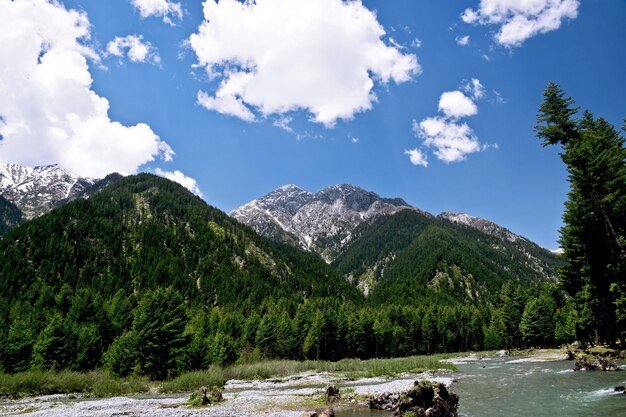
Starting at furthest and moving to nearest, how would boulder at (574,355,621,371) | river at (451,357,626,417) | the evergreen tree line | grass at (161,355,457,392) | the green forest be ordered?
the evergreen tree line < grass at (161,355,457,392) < the green forest < boulder at (574,355,621,371) < river at (451,357,626,417)

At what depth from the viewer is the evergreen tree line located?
57.8m

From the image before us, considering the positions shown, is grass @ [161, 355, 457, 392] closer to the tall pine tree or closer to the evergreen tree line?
the evergreen tree line

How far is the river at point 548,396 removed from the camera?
22.8 meters

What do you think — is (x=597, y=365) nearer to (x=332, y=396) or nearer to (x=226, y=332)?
(x=332, y=396)

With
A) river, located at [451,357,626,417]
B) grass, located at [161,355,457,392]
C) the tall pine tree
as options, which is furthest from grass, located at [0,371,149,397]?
the tall pine tree

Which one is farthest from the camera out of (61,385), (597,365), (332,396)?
(61,385)

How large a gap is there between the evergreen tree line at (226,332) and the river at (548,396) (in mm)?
36727

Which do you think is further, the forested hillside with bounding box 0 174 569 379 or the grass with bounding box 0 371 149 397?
the forested hillside with bounding box 0 174 569 379

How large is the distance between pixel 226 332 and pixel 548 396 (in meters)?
92.2

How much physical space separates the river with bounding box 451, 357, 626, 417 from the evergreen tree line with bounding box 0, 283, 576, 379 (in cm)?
3673

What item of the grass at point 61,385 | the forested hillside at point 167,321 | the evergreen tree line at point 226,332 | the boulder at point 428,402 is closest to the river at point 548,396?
the boulder at point 428,402

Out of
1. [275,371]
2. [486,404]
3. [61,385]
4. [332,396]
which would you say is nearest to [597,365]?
[486,404]

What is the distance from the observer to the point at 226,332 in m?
108

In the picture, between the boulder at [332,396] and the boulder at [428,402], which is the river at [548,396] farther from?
the boulder at [332,396]
